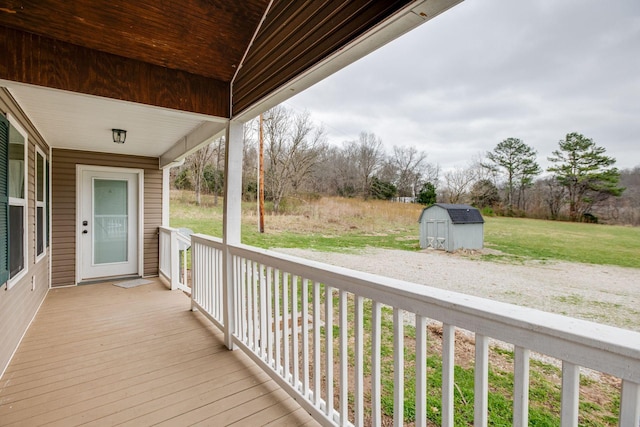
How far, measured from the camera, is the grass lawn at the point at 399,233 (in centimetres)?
107

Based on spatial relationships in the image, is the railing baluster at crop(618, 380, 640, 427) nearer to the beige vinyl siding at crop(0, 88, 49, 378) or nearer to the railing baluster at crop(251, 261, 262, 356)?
the railing baluster at crop(251, 261, 262, 356)

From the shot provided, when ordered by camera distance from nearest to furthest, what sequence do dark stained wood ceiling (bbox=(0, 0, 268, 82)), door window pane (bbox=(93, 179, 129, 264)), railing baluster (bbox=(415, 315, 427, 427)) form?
railing baluster (bbox=(415, 315, 427, 427)), dark stained wood ceiling (bbox=(0, 0, 268, 82)), door window pane (bbox=(93, 179, 129, 264))

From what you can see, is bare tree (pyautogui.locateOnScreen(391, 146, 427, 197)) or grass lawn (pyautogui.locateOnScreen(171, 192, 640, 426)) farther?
bare tree (pyautogui.locateOnScreen(391, 146, 427, 197))

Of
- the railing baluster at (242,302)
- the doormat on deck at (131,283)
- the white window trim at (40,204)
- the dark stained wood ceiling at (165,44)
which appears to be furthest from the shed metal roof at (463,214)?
the doormat on deck at (131,283)

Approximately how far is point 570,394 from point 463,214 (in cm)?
82

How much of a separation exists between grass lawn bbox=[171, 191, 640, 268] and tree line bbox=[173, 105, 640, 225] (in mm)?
57

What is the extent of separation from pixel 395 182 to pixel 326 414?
1.38 m

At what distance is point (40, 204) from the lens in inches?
152

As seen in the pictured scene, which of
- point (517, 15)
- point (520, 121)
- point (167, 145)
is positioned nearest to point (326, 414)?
point (520, 121)

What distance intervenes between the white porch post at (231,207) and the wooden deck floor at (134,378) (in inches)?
12.4

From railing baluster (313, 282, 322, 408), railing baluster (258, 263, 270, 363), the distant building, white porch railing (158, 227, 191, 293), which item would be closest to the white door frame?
white porch railing (158, 227, 191, 293)

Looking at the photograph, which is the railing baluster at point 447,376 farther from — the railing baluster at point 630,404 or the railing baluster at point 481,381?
the railing baluster at point 630,404

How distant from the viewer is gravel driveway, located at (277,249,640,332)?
104 centimetres

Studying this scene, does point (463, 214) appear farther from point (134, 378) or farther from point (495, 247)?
point (134, 378)
